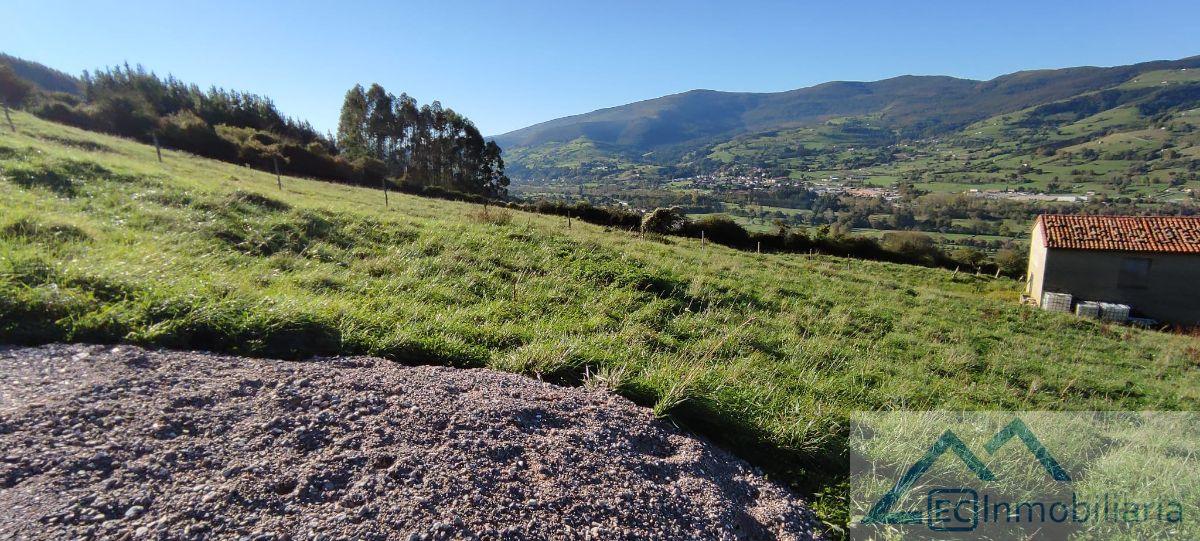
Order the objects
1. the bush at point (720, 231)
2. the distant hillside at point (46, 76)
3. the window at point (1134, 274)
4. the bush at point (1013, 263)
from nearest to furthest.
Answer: the window at point (1134, 274) < the bush at point (720, 231) < the bush at point (1013, 263) < the distant hillside at point (46, 76)

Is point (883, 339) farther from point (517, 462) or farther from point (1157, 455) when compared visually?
point (517, 462)

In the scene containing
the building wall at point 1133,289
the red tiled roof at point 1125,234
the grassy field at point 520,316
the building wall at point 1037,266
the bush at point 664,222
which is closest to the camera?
the grassy field at point 520,316

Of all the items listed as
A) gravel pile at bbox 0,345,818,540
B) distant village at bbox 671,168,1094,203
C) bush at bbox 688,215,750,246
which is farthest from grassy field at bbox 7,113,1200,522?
distant village at bbox 671,168,1094,203

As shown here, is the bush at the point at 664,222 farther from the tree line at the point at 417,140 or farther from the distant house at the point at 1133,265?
the tree line at the point at 417,140

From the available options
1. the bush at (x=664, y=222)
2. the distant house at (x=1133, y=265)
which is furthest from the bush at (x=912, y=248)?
the bush at (x=664, y=222)

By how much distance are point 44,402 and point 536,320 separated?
4.18m

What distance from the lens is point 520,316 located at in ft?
20.9

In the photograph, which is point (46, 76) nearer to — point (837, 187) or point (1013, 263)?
point (1013, 263)

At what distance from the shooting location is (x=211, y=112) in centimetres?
5050

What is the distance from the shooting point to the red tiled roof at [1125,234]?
76.3ft

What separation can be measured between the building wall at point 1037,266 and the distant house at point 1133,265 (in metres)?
0.23

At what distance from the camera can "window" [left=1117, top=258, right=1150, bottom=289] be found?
23406 mm

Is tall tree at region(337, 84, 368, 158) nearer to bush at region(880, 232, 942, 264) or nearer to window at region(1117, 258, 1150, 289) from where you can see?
bush at region(880, 232, 942, 264)

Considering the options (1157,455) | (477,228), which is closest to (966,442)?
(1157,455)
